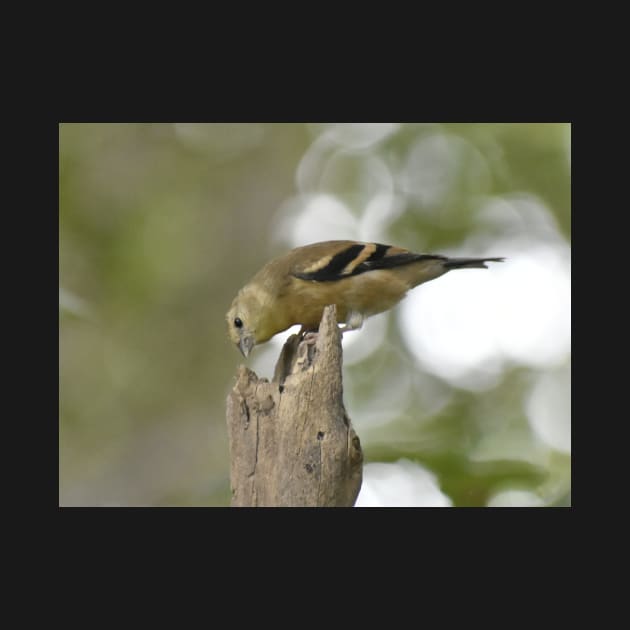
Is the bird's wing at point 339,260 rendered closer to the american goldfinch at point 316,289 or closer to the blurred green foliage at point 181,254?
the american goldfinch at point 316,289

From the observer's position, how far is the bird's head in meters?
7.45

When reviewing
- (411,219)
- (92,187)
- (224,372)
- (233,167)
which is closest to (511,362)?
(411,219)

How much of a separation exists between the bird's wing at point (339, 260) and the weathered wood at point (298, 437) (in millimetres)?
2460

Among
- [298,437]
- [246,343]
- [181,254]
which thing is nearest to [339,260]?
[246,343]

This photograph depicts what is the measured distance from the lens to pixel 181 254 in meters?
10.8

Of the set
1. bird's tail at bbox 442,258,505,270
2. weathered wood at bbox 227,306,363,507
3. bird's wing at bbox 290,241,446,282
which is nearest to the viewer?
weathered wood at bbox 227,306,363,507

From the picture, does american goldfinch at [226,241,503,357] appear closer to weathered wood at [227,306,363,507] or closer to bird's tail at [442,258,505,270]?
bird's tail at [442,258,505,270]

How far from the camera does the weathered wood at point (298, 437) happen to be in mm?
4762

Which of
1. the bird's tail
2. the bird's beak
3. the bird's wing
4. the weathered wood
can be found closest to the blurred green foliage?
the bird's tail

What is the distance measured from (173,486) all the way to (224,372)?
186cm

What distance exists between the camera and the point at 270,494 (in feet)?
15.9

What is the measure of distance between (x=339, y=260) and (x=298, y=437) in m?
3.15

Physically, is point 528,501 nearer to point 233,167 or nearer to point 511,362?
point 511,362

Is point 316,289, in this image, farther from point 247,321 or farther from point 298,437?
point 298,437
